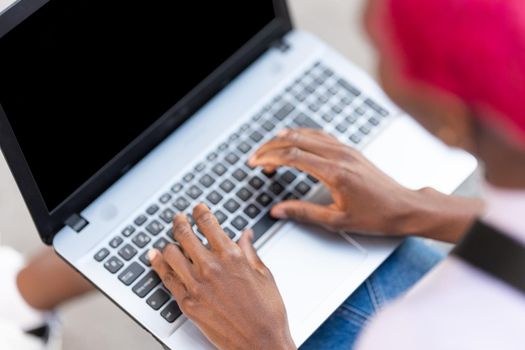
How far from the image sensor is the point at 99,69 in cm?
86

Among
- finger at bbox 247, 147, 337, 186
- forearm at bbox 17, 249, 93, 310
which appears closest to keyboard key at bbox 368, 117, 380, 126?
finger at bbox 247, 147, 337, 186

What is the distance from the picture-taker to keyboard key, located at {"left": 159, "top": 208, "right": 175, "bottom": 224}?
93 cm

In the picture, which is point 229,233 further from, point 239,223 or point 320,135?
point 320,135

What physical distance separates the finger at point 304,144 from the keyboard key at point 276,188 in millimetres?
37

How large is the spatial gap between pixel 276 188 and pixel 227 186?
6 centimetres

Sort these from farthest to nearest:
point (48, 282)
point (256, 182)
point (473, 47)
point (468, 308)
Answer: point (48, 282) → point (256, 182) → point (468, 308) → point (473, 47)

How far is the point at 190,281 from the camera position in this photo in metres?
0.87

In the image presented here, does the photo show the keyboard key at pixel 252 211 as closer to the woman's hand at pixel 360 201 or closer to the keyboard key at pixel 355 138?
the woman's hand at pixel 360 201

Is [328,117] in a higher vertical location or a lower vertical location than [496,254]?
higher

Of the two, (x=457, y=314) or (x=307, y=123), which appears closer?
(x=457, y=314)

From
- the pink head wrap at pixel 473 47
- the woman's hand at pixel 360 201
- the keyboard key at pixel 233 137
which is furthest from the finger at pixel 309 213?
the pink head wrap at pixel 473 47

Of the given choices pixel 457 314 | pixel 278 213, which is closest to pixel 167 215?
pixel 278 213

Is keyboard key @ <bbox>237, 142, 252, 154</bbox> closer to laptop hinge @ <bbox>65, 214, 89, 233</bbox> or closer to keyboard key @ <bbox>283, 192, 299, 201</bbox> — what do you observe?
keyboard key @ <bbox>283, 192, 299, 201</bbox>

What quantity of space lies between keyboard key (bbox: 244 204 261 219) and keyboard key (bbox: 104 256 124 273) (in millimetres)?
148
